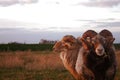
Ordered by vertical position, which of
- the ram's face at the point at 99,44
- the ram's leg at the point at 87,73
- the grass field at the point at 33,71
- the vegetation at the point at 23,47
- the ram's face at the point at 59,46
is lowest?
the vegetation at the point at 23,47

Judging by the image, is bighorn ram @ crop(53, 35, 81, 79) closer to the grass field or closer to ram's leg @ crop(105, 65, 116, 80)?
ram's leg @ crop(105, 65, 116, 80)

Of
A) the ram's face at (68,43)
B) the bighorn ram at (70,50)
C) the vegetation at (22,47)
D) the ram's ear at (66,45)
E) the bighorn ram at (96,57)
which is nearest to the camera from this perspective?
the bighorn ram at (96,57)

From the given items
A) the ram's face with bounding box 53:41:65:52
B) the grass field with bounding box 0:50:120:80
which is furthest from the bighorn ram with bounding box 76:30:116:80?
the grass field with bounding box 0:50:120:80

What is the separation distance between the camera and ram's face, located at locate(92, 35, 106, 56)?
9031 millimetres

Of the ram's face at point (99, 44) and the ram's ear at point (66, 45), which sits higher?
the ram's face at point (99, 44)

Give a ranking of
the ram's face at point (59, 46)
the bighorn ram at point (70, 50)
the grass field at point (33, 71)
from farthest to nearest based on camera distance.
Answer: the grass field at point (33, 71)
the ram's face at point (59, 46)
the bighorn ram at point (70, 50)

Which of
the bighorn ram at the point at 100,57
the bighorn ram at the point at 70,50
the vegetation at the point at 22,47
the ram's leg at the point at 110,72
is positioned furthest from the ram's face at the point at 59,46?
the vegetation at the point at 22,47

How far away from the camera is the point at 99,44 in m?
9.13

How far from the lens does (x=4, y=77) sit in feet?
60.2

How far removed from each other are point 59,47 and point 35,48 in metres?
39.1

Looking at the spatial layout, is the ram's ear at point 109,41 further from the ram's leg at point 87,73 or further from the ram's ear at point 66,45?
the ram's ear at point 66,45

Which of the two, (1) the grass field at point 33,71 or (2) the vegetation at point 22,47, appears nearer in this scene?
(1) the grass field at point 33,71

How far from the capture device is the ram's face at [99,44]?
356 inches

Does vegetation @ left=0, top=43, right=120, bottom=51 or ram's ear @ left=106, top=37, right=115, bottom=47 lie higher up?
ram's ear @ left=106, top=37, right=115, bottom=47
